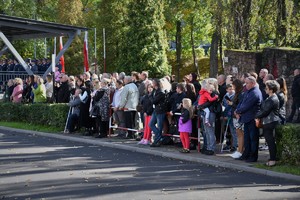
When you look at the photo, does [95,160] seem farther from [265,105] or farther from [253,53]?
[253,53]

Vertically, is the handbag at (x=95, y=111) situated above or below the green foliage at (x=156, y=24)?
below

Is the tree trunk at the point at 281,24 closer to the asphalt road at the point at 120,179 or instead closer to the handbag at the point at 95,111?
the handbag at the point at 95,111

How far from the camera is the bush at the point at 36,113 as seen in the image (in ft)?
75.7

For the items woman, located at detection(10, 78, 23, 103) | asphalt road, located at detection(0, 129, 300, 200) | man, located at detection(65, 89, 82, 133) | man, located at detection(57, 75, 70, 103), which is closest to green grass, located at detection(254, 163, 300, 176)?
asphalt road, located at detection(0, 129, 300, 200)

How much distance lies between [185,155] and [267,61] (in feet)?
26.7

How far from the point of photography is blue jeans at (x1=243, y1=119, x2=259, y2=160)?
14742 millimetres

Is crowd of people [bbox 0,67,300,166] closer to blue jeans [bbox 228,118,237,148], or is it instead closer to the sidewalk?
blue jeans [bbox 228,118,237,148]

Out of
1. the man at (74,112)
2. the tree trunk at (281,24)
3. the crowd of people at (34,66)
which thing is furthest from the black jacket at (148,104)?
the crowd of people at (34,66)

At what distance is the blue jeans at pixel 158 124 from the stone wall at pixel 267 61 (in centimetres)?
588

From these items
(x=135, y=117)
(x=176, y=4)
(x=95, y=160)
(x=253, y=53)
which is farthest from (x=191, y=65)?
(x=95, y=160)

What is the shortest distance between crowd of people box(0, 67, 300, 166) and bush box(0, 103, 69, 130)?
0.72 metres

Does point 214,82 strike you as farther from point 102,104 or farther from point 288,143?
point 102,104

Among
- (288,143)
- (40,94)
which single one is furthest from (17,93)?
(288,143)

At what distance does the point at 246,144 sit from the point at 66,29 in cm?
1994
